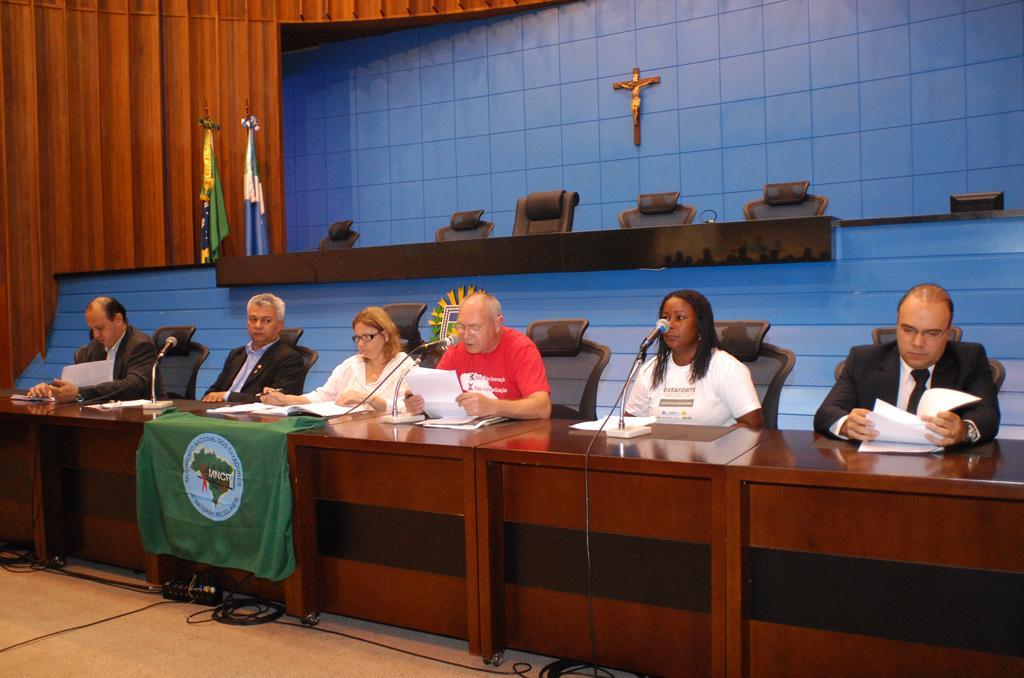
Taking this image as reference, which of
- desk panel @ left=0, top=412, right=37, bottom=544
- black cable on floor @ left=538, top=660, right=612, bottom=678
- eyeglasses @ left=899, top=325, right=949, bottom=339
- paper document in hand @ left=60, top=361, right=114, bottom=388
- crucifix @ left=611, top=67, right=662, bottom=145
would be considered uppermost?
crucifix @ left=611, top=67, right=662, bottom=145

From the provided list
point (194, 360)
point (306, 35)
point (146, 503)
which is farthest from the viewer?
point (306, 35)

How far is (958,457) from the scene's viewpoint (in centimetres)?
198

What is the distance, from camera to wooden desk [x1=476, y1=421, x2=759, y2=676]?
2.08 meters

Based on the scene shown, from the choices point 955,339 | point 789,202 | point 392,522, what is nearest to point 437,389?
point 392,522

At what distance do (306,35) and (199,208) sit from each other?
7.03 ft

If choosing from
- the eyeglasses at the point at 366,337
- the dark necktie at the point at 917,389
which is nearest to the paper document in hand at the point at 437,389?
the eyeglasses at the point at 366,337

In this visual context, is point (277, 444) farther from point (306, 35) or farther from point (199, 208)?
point (306, 35)

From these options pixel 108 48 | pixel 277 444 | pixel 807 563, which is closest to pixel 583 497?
pixel 807 563

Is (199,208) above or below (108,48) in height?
below

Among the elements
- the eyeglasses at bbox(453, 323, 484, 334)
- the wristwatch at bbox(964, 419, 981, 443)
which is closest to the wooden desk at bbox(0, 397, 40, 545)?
the eyeglasses at bbox(453, 323, 484, 334)

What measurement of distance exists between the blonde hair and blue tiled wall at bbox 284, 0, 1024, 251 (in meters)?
4.52

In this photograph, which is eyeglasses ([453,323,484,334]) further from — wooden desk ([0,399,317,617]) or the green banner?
wooden desk ([0,399,317,617])

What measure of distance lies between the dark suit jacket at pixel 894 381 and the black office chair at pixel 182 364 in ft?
10.5

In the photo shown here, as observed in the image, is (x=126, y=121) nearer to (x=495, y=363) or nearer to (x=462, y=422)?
(x=495, y=363)
